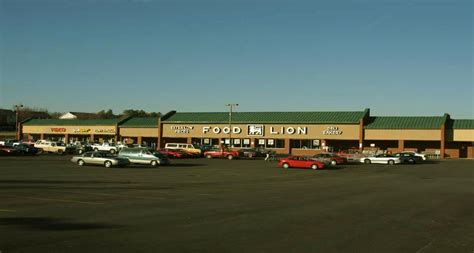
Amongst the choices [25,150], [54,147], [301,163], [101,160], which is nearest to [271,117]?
[54,147]

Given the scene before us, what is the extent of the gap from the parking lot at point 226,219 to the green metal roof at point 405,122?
157 feet

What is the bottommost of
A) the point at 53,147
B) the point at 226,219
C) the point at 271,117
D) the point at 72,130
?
the point at 226,219

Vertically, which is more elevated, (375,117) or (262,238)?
(375,117)

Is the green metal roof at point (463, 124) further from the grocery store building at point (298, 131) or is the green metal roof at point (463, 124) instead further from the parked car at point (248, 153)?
the parked car at point (248, 153)

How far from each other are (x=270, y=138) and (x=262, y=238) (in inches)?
2633

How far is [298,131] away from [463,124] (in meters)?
23.0

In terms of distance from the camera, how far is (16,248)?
9633mm

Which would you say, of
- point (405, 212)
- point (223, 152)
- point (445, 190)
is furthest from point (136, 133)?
point (405, 212)

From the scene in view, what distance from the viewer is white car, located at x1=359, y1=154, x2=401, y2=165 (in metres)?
49.8

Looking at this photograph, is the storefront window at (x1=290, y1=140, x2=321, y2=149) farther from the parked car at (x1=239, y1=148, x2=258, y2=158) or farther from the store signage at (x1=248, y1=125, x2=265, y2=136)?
the parked car at (x1=239, y1=148, x2=258, y2=158)

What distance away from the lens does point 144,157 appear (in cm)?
4097

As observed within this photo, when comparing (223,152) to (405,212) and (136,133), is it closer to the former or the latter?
(136,133)

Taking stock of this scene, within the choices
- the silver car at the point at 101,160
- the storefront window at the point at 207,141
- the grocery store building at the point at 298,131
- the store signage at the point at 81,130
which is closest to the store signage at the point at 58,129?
the grocery store building at the point at 298,131

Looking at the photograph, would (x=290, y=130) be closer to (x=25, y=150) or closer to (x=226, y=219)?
(x=25, y=150)
